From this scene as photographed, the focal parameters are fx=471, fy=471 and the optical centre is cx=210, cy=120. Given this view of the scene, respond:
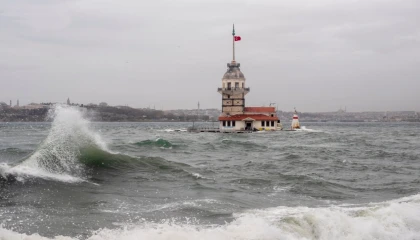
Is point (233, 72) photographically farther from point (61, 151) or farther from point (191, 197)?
point (191, 197)

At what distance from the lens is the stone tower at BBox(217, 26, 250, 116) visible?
71.2 metres

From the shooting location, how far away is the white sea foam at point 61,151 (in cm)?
1564

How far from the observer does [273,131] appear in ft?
215

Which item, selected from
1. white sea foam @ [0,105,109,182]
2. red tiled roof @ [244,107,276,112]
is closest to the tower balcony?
red tiled roof @ [244,107,276,112]

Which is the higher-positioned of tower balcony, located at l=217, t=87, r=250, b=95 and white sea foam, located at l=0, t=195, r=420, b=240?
tower balcony, located at l=217, t=87, r=250, b=95

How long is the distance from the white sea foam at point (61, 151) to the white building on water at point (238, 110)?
138ft

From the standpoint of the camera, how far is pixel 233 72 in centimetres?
7331

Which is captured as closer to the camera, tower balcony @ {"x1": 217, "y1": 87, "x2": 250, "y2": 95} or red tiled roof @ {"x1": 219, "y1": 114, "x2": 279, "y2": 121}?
red tiled roof @ {"x1": 219, "y1": 114, "x2": 279, "y2": 121}

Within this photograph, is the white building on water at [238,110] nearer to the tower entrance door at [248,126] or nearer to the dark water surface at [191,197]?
the tower entrance door at [248,126]

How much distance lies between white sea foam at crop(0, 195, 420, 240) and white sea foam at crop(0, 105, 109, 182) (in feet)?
22.3

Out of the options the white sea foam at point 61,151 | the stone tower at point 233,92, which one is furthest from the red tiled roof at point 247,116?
the white sea foam at point 61,151

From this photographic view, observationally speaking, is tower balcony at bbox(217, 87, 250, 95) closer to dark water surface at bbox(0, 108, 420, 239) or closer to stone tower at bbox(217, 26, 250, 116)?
stone tower at bbox(217, 26, 250, 116)

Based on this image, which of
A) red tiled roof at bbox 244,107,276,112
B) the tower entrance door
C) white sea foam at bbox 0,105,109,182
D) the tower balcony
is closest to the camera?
white sea foam at bbox 0,105,109,182

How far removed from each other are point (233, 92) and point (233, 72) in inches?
150
